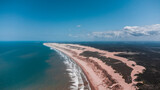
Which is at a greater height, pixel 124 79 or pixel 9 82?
pixel 124 79

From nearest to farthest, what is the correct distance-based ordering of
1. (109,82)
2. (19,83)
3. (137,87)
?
(137,87)
(109,82)
(19,83)

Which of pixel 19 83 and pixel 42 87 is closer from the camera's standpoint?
pixel 42 87

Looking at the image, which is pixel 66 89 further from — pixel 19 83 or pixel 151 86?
pixel 151 86

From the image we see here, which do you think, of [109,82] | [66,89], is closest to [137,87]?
[109,82]

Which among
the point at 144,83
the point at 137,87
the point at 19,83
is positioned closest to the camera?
the point at 137,87

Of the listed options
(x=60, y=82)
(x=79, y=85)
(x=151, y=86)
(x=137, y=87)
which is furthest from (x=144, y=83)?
(x=60, y=82)

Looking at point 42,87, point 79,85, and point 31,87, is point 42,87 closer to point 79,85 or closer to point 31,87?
point 31,87

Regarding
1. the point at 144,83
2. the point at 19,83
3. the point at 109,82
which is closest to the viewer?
the point at 144,83

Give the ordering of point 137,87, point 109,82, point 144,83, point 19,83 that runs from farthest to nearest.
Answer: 1. point 19,83
2. point 109,82
3. point 144,83
4. point 137,87

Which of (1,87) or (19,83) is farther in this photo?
(19,83)
